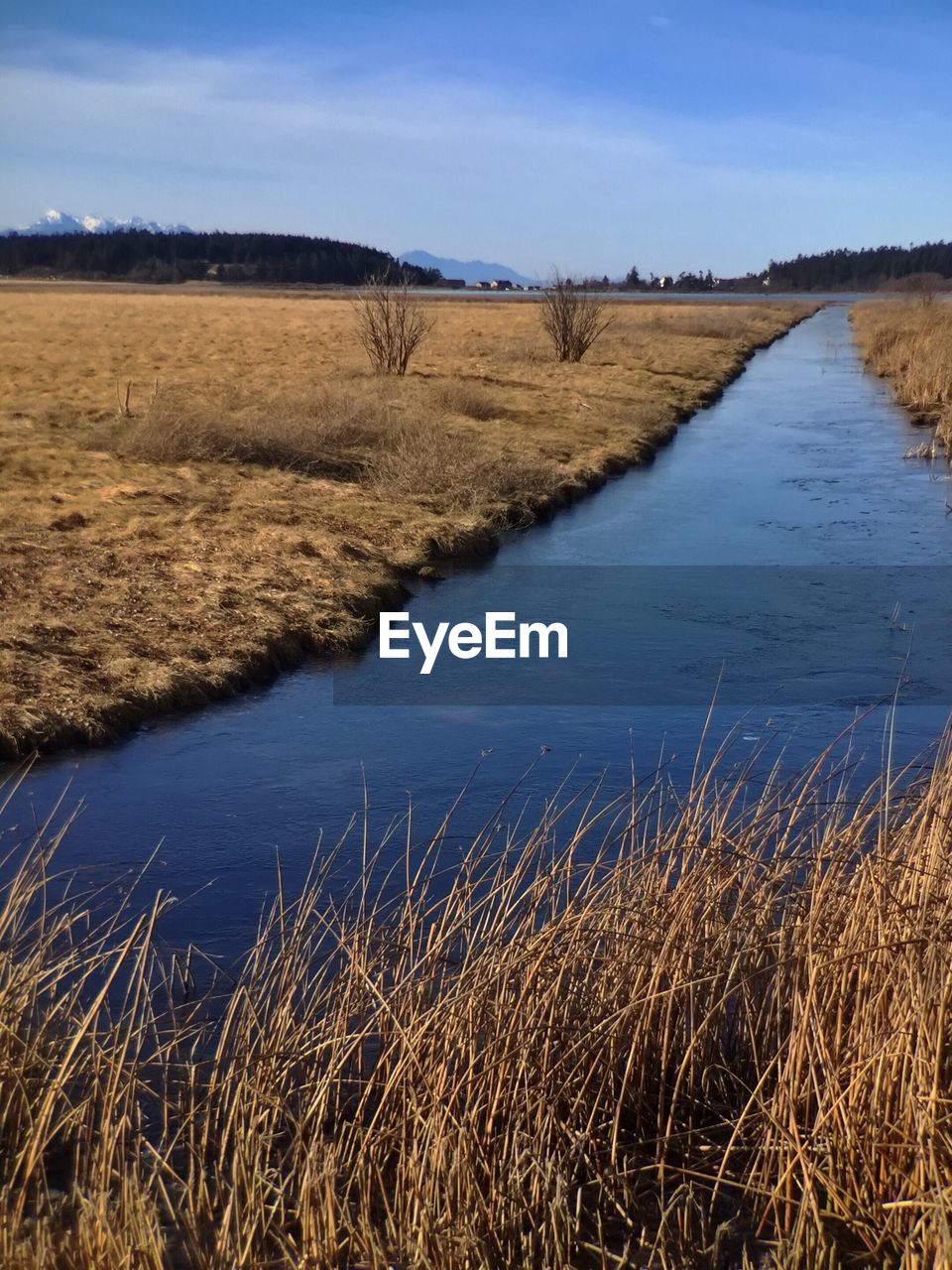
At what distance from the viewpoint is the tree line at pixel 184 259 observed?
142 m

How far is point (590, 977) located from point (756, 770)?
12.6 ft

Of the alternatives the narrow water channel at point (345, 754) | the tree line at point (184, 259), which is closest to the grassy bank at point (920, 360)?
the narrow water channel at point (345, 754)

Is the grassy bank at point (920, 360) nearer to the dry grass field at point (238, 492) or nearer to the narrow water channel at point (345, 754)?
the dry grass field at point (238, 492)

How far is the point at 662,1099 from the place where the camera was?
418 cm

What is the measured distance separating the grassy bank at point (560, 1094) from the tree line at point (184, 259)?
13311cm

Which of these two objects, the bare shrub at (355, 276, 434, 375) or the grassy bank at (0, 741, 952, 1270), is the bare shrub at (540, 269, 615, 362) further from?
the grassy bank at (0, 741, 952, 1270)

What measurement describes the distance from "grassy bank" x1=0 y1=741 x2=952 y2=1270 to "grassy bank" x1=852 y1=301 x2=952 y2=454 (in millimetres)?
18687

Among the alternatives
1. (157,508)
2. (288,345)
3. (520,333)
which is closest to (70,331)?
(288,345)

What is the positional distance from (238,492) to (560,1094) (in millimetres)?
12729

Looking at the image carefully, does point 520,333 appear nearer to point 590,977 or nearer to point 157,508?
point 157,508
